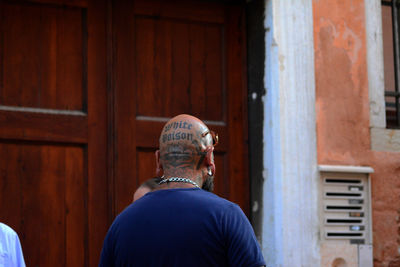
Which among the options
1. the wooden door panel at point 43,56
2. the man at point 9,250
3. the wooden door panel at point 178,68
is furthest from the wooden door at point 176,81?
the man at point 9,250

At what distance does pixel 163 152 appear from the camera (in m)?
2.93

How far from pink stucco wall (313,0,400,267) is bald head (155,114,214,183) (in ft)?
8.71

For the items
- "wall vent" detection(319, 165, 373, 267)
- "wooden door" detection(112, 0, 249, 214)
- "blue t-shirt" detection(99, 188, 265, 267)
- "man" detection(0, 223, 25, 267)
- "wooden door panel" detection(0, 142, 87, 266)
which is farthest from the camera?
"wall vent" detection(319, 165, 373, 267)

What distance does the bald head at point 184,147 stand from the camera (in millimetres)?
2877

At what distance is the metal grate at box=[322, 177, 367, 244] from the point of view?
539 cm

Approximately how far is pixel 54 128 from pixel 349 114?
6.95 feet

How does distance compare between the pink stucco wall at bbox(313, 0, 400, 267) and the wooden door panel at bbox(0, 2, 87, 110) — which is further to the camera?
the pink stucco wall at bbox(313, 0, 400, 267)

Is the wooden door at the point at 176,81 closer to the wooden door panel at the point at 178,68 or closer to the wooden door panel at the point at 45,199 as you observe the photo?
the wooden door panel at the point at 178,68

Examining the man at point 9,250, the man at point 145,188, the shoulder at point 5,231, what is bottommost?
the man at point 9,250

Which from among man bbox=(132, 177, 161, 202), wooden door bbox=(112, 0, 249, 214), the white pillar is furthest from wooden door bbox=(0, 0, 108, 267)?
the white pillar

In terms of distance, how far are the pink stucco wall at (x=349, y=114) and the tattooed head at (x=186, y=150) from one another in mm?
2654

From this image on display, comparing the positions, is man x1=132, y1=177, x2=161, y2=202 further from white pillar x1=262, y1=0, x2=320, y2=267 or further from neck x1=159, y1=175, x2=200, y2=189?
neck x1=159, y1=175, x2=200, y2=189

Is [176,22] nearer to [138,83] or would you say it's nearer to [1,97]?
[138,83]

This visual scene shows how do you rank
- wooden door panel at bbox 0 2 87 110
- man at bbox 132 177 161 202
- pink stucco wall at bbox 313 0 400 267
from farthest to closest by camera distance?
pink stucco wall at bbox 313 0 400 267 → wooden door panel at bbox 0 2 87 110 → man at bbox 132 177 161 202
